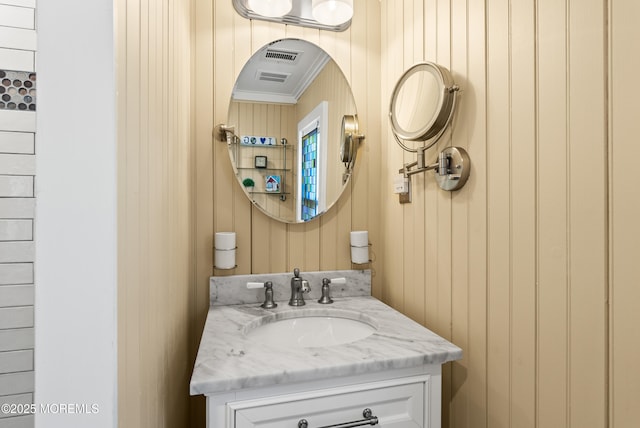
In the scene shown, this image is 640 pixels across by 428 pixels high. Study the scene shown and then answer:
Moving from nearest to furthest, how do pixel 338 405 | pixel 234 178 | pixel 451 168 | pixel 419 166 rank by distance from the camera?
pixel 338 405
pixel 451 168
pixel 419 166
pixel 234 178

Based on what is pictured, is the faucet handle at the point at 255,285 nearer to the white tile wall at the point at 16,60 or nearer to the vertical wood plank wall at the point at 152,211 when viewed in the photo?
the vertical wood plank wall at the point at 152,211

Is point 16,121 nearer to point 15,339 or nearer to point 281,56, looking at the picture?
point 15,339

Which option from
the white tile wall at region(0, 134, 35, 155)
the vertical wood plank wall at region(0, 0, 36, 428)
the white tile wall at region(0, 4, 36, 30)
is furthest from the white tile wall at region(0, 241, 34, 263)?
the white tile wall at region(0, 4, 36, 30)

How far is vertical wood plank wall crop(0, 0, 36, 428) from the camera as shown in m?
1.16

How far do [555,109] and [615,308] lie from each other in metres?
0.41

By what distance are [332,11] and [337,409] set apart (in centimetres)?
143

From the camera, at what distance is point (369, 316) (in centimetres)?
118

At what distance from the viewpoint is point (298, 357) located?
2.77 ft

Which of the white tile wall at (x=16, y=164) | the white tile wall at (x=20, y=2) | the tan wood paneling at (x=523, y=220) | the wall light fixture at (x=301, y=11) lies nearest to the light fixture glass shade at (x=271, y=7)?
the wall light fixture at (x=301, y=11)

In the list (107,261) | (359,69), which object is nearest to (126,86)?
(107,261)

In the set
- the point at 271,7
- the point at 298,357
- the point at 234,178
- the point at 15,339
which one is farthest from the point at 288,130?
the point at 15,339

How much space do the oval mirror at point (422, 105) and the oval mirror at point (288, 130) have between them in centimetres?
30

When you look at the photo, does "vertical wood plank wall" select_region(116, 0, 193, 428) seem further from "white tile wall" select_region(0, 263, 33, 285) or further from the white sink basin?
"white tile wall" select_region(0, 263, 33, 285)

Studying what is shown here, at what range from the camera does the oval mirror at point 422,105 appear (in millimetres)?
1001
